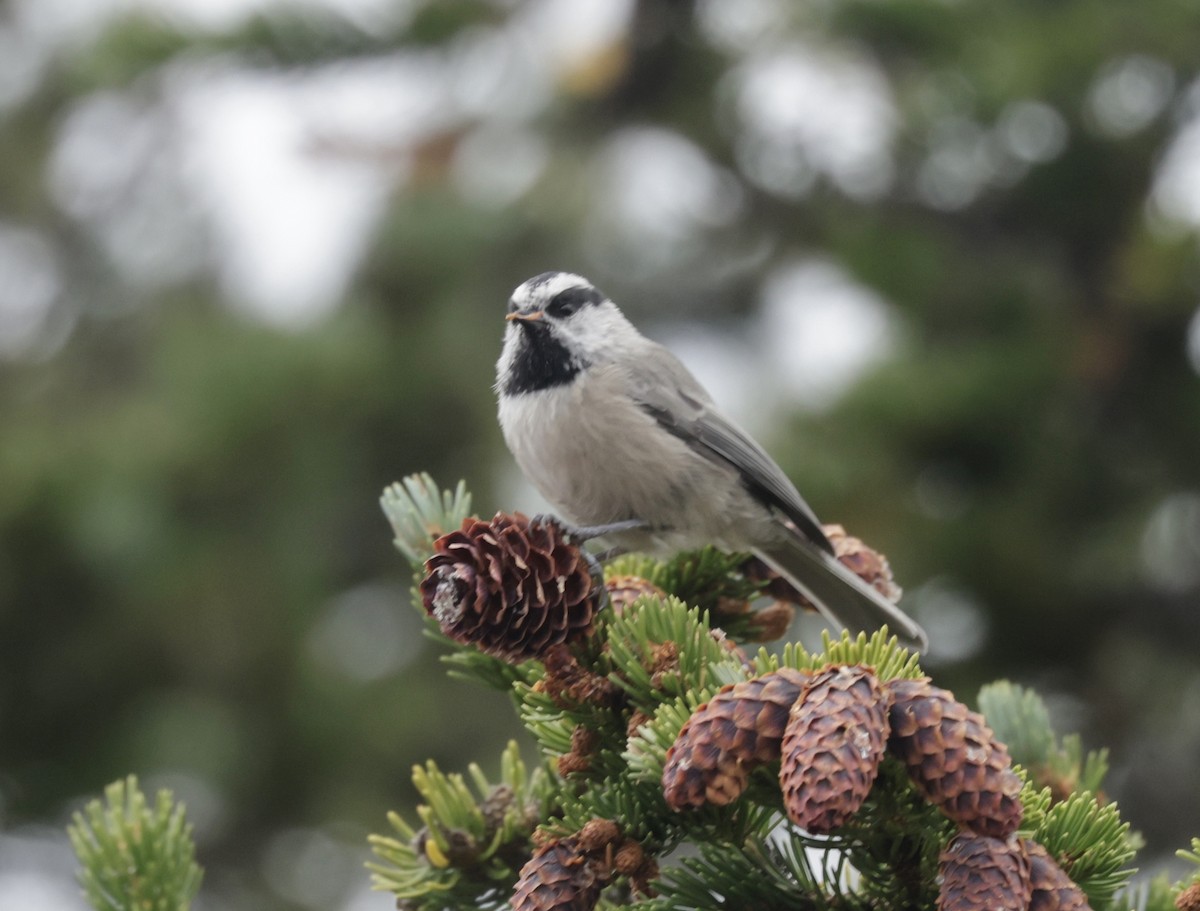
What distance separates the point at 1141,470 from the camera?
411 centimetres

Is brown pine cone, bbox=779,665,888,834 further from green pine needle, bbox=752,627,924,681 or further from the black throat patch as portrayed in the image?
the black throat patch

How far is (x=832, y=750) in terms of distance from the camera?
1246 millimetres

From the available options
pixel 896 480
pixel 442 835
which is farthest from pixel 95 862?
pixel 896 480

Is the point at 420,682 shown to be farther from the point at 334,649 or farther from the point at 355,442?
the point at 355,442

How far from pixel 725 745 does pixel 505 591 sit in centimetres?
44

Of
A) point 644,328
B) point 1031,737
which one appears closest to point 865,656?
point 1031,737

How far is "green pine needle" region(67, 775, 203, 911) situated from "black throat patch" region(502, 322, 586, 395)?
144 centimetres

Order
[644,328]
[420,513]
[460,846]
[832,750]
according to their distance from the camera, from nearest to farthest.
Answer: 1. [832,750]
2. [460,846]
3. [420,513]
4. [644,328]

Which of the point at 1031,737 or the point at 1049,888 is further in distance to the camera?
the point at 1031,737

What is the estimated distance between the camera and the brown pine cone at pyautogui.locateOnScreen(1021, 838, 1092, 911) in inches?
51.3

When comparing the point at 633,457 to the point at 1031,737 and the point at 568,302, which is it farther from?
the point at 1031,737

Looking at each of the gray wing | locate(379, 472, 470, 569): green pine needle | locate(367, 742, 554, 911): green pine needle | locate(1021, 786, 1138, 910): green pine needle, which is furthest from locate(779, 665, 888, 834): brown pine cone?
the gray wing

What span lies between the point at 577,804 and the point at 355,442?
4116 millimetres

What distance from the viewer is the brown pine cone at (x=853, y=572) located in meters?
2.42
